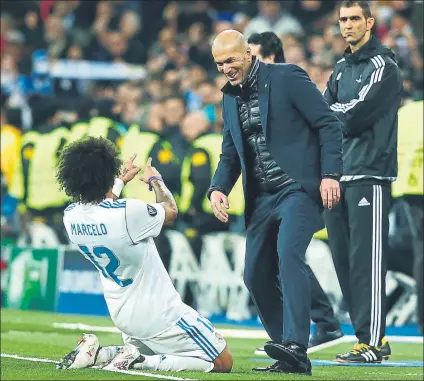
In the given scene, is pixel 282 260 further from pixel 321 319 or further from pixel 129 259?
pixel 321 319

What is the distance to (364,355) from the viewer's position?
8617mm

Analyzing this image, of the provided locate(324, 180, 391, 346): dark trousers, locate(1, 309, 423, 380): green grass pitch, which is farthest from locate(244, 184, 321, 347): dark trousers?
locate(324, 180, 391, 346): dark trousers

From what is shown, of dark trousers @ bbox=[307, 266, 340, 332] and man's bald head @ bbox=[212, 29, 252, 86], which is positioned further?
dark trousers @ bbox=[307, 266, 340, 332]

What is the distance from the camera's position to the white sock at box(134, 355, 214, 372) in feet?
23.4

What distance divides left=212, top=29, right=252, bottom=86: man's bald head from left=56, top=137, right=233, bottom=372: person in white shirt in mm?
861

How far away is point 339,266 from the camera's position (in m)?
9.12

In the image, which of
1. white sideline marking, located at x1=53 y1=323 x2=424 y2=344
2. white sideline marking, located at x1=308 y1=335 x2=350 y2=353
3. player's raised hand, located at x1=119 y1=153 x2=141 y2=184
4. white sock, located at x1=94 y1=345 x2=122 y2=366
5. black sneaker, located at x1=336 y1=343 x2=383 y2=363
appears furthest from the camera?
white sideline marking, located at x1=53 y1=323 x2=424 y2=344

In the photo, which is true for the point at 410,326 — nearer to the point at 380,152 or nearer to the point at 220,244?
the point at 220,244

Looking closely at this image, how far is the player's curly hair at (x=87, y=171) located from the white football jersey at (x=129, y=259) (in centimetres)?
8

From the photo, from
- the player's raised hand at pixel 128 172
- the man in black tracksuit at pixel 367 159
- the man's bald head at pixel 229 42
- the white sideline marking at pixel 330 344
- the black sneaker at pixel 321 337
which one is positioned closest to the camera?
the man's bald head at pixel 229 42

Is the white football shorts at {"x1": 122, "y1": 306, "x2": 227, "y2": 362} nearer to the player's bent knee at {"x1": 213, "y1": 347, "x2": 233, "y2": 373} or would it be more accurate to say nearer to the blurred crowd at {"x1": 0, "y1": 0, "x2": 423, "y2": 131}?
the player's bent knee at {"x1": 213, "y1": 347, "x2": 233, "y2": 373}

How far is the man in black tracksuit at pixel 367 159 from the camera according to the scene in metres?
8.74

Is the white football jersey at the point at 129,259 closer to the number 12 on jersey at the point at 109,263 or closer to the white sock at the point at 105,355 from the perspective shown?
the number 12 on jersey at the point at 109,263

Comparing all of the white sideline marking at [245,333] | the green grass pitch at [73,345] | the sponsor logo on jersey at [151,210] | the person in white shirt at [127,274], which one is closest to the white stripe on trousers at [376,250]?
the green grass pitch at [73,345]
